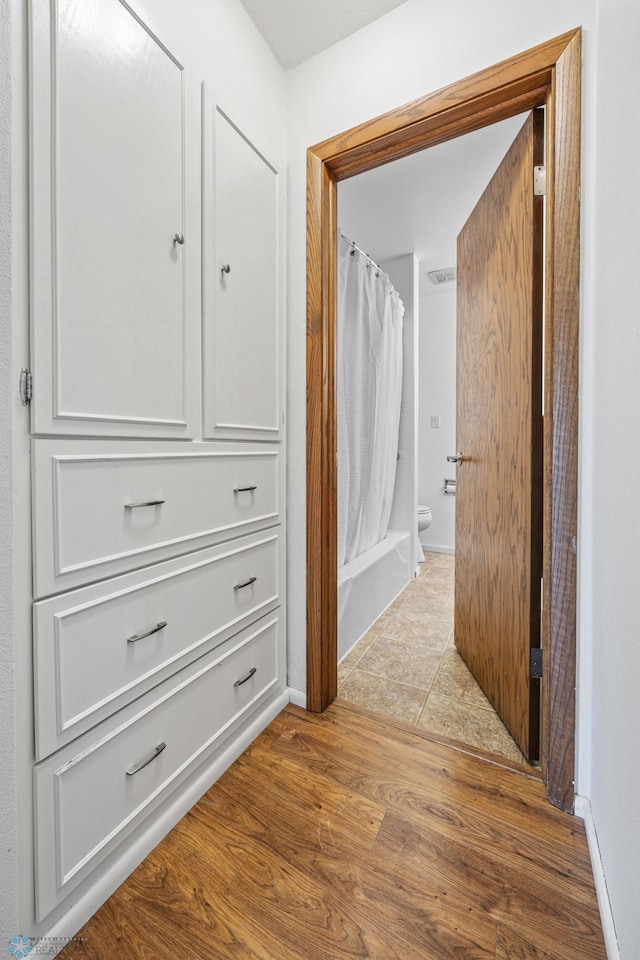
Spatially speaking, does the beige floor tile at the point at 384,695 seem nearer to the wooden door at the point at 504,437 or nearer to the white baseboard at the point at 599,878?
the wooden door at the point at 504,437

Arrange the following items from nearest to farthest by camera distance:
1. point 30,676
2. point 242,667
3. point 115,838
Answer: point 30,676 < point 115,838 < point 242,667

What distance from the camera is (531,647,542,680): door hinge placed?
49.3 inches

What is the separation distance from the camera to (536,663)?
4.12 feet

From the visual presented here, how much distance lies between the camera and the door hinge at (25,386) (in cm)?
73

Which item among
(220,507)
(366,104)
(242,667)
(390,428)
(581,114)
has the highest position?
(366,104)

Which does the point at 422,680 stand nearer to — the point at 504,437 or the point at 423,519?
the point at 504,437

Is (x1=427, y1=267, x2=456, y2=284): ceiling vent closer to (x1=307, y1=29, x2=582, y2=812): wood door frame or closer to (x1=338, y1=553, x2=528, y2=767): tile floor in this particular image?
(x1=307, y1=29, x2=582, y2=812): wood door frame

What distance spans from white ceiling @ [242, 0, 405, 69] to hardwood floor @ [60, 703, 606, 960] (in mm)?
2414

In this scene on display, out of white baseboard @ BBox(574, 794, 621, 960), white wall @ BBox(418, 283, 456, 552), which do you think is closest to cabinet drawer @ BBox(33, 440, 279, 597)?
white baseboard @ BBox(574, 794, 621, 960)

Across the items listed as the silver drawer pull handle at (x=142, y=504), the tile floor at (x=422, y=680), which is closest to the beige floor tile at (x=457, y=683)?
the tile floor at (x=422, y=680)

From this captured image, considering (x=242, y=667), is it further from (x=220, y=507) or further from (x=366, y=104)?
(x=366, y=104)

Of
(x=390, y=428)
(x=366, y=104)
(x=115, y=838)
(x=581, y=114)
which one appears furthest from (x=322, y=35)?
(x=115, y=838)

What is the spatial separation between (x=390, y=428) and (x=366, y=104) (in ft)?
5.57

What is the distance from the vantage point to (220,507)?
123cm
